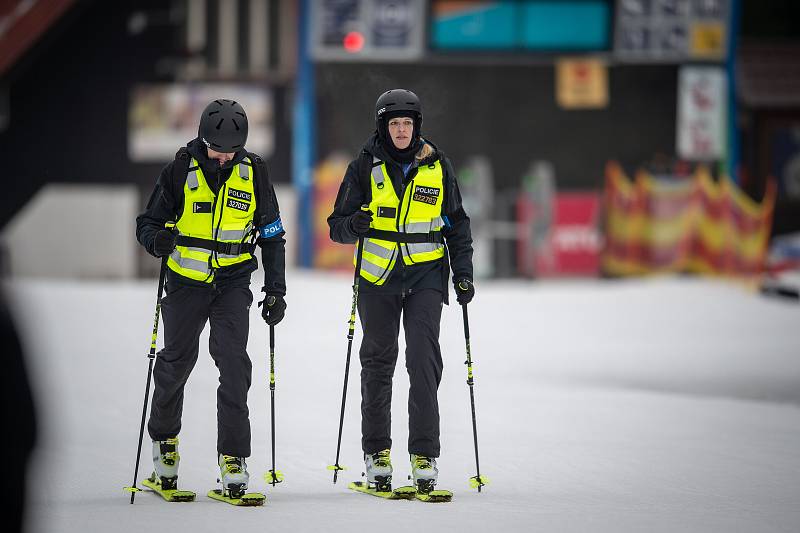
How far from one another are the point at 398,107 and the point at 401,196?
444 mm

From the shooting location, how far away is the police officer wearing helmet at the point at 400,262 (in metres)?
7.32

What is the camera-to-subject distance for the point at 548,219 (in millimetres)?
23312

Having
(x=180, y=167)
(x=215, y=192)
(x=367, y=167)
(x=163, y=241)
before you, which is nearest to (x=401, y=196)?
(x=367, y=167)

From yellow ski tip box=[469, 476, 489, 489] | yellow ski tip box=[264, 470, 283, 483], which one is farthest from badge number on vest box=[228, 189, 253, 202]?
yellow ski tip box=[469, 476, 489, 489]

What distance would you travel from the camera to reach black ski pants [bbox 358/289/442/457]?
288 inches

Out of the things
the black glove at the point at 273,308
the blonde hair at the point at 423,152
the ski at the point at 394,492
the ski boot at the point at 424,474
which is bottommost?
the ski at the point at 394,492

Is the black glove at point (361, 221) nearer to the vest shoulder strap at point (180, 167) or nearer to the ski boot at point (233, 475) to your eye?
the vest shoulder strap at point (180, 167)

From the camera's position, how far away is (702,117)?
2438 centimetres

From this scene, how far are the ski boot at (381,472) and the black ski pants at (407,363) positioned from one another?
0.14ft

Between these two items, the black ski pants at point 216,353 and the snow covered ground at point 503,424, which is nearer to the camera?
the snow covered ground at point 503,424

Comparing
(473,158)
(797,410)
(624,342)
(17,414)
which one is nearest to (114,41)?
(473,158)

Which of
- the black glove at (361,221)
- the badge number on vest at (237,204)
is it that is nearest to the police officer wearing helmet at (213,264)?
the badge number on vest at (237,204)

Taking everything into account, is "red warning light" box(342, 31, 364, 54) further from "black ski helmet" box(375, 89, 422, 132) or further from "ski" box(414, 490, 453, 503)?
"ski" box(414, 490, 453, 503)

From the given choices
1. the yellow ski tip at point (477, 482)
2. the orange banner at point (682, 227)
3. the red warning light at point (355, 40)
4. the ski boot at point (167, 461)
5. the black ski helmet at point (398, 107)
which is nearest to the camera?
the ski boot at point (167, 461)
